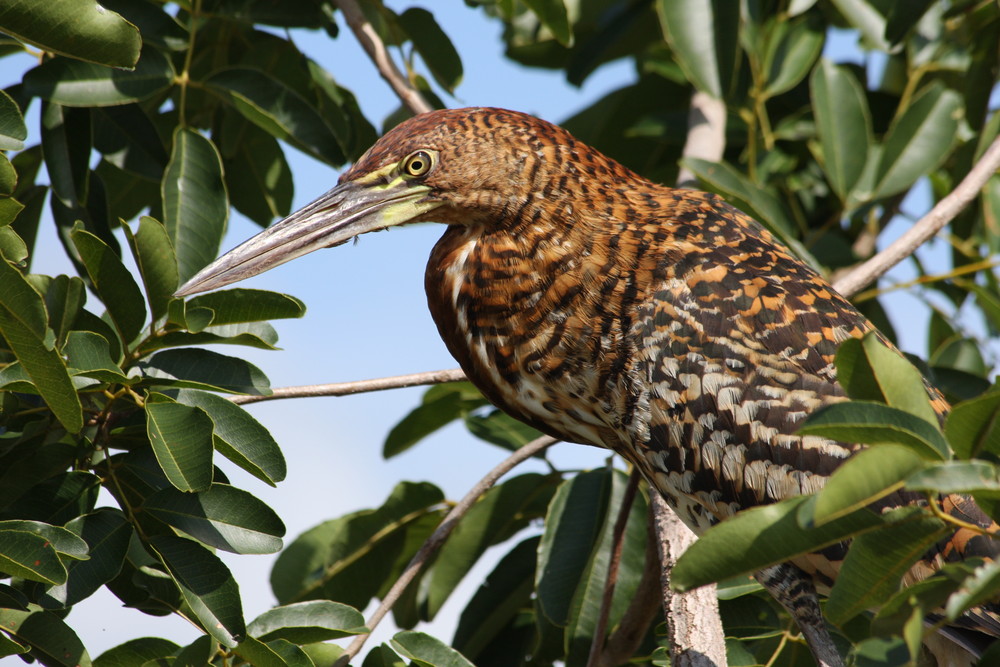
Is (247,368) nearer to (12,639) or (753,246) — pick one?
(12,639)

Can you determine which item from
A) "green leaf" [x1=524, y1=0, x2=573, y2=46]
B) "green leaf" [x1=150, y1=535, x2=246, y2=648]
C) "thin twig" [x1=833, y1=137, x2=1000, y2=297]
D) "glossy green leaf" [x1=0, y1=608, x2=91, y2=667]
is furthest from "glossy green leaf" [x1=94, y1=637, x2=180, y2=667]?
"thin twig" [x1=833, y1=137, x2=1000, y2=297]

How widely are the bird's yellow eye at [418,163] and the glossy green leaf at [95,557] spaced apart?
3.62 ft

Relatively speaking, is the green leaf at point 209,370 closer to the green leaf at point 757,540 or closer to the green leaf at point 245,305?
the green leaf at point 245,305

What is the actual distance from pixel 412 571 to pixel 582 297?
0.81m

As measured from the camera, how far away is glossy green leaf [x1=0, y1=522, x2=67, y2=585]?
1986 millimetres

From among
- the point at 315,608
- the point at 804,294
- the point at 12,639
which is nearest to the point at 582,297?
the point at 804,294

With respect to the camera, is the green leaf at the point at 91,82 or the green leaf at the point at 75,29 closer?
the green leaf at the point at 75,29

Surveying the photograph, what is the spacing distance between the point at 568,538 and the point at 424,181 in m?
1.12

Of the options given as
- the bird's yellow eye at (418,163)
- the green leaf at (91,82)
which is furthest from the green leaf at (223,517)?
the green leaf at (91,82)

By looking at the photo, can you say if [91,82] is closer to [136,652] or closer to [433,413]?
[136,652]

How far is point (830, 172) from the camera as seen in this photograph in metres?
3.48

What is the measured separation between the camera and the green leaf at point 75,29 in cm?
221

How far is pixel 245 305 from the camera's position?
2367 millimetres

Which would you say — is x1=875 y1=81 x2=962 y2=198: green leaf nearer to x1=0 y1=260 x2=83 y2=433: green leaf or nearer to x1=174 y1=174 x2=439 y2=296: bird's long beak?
x1=174 y1=174 x2=439 y2=296: bird's long beak
